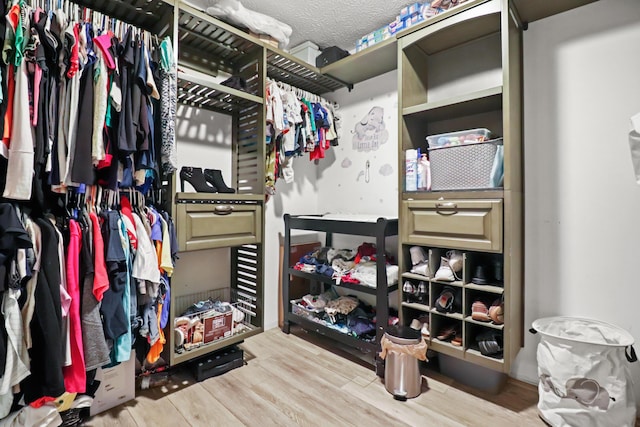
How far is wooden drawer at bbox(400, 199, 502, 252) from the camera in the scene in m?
1.61

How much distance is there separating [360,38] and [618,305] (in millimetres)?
2474

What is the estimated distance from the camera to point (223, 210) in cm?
189

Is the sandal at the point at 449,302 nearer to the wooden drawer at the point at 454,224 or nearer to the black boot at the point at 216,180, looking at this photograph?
the wooden drawer at the point at 454,224

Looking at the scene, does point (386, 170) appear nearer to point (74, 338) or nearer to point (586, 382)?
point (586, 382)

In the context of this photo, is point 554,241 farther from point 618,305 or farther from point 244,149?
point 244,149

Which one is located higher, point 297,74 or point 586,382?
point 297,74

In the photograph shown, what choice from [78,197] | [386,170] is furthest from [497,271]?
[78,197]

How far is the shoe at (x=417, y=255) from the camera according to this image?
193cm

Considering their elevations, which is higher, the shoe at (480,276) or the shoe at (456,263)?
the shoe at (456,263)

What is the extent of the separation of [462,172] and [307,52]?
5.36 ft

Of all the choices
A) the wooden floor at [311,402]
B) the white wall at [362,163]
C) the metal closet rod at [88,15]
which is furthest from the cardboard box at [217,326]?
the metal closet rod at [88,15]

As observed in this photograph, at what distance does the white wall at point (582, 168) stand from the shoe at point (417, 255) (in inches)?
23.3

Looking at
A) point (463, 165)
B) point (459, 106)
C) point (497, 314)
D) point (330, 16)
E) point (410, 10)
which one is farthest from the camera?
point (330, 16)

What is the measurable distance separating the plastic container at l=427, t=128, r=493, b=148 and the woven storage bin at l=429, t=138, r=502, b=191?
0.04 metres
